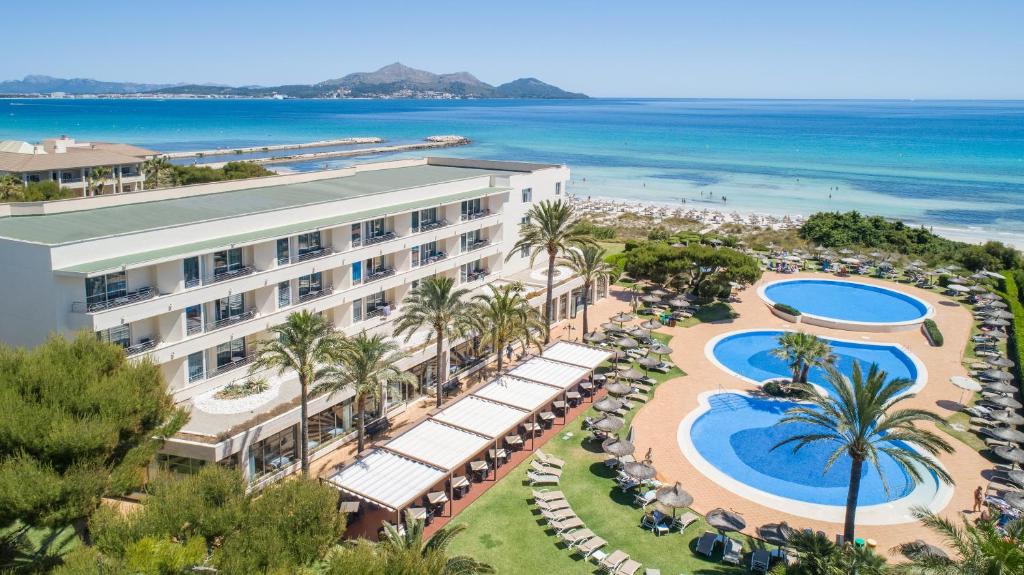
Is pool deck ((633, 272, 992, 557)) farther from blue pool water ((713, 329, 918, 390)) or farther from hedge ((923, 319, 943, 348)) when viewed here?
blue pool water ((713, 329, 918, 390))

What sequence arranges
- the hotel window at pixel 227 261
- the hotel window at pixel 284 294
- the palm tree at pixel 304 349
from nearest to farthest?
the palm tree at pixel 304 349 → the hotel window at pixel 227 261 → the hotel window at pixel 284 294

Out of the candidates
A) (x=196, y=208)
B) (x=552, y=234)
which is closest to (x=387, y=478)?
(x=196, y=208)

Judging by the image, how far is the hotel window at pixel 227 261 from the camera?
1190 inches

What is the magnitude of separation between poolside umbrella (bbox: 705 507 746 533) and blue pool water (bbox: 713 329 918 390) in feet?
56.8

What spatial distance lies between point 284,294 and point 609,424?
16.2 m

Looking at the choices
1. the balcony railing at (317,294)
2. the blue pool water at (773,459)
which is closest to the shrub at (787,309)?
the blue pool water at (773,459)

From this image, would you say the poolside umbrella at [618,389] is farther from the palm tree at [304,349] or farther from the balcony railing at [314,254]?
the balcony railing at [314,254]

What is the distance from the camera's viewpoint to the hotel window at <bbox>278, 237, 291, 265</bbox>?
32.5 m

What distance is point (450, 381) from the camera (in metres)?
38.1

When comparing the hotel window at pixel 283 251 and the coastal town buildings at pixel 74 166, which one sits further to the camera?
the coastal town buildings at pixel 74 166

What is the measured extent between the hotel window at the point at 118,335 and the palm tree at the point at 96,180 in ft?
173

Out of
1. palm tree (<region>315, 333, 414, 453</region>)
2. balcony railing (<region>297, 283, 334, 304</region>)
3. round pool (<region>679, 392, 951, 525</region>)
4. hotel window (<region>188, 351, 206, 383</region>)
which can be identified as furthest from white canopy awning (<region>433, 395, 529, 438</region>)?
hotel window (<region>188, 351, 206, 383</region>)

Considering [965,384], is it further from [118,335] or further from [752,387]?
[118,335]

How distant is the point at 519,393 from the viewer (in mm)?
34281
